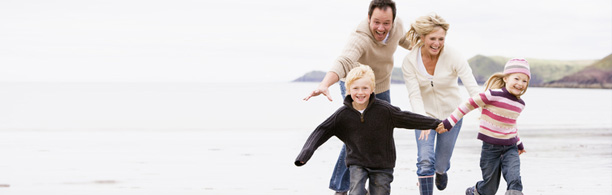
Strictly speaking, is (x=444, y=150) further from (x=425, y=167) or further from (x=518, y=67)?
(x=518, y=67)

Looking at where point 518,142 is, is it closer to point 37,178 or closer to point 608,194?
point 608,194

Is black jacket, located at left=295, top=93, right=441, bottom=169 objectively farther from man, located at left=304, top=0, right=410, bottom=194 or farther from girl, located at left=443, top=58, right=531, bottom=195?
girl, located at left=443, top=58, right=531, bottom=195

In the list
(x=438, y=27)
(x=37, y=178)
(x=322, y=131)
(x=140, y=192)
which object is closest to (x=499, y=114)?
(x=438, y=27)

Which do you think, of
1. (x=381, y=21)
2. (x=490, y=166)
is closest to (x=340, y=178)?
(x=490, y=166)

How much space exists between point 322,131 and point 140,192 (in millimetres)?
3012

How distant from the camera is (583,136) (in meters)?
16.2

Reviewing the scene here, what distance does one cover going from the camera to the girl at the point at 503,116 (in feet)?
20.0

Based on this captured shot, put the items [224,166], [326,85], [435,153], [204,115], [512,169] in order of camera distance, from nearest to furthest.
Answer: [326,85] → [512,169] → [435,153] → [224,166] → [204,115]

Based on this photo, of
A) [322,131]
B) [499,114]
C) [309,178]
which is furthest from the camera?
[309,178]

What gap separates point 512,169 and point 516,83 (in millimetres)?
758

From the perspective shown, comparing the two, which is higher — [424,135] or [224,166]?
[424,135]

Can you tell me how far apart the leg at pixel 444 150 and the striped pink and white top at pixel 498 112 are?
0.53 m

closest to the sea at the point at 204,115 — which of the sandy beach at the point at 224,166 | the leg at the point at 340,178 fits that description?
the sandy beach at the point at 224,166

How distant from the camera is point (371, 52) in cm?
674
